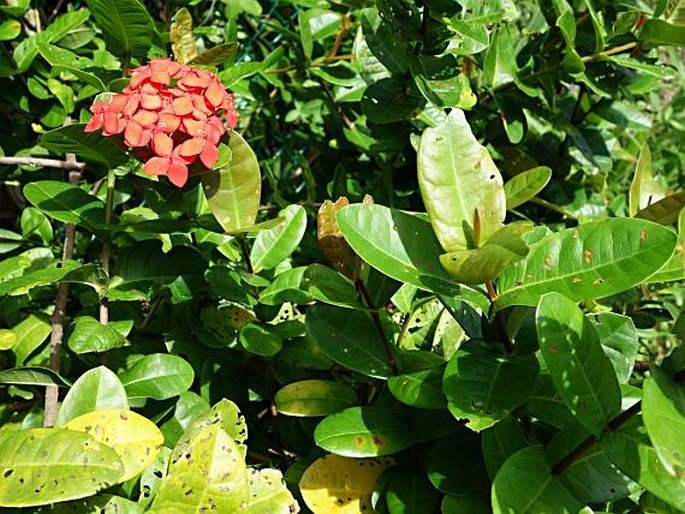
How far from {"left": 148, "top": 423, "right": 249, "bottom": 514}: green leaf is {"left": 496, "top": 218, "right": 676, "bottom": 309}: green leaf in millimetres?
373

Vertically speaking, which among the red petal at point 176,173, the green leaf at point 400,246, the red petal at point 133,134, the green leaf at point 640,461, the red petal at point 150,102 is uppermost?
the red petal at point 150,102

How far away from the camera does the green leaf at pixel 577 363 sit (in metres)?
0.80

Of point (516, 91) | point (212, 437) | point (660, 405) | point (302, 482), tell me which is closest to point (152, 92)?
point (212, 437)

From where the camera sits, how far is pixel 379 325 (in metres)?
1.05

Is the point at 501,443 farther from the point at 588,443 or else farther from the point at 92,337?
the point at 92,337

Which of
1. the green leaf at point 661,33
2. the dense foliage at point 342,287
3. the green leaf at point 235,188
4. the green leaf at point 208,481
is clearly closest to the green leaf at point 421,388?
the dense foliage at point 342,287

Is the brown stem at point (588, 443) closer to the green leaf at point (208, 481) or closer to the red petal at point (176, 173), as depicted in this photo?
the green leaf at point (208, 481)

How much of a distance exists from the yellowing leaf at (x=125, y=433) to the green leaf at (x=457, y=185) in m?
0.45

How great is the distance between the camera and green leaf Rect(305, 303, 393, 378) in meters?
1.04

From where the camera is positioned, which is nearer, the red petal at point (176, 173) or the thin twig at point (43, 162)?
the red petal at point (176, 173)

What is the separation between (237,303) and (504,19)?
30.3 inches

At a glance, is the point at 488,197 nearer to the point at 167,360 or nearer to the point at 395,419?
the point at 395,419

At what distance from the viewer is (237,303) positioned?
131 cm

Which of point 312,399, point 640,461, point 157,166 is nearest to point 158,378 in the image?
point 312,399
